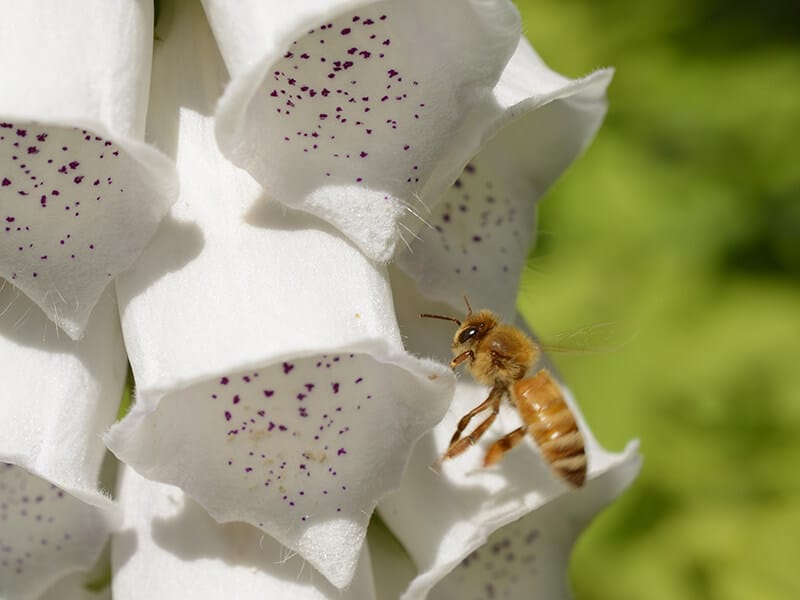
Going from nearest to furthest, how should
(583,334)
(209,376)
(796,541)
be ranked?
(209,376), (583,334), (796,541)

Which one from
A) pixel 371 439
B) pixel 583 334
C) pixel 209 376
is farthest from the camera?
pixel 583 334

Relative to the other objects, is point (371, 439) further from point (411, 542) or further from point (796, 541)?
point (796, 541)

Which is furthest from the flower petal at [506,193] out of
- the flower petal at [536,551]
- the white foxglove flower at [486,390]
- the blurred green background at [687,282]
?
the blurred green background at [687,282]

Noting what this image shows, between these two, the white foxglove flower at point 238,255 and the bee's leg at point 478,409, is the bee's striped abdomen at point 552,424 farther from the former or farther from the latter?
the white foxglove flower at point 238,255

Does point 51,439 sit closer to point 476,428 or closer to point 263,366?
point 263,366

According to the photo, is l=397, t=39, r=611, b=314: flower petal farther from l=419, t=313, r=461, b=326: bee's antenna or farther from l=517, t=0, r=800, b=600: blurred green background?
l=517, t=0, r=800, b=600: blurred green background

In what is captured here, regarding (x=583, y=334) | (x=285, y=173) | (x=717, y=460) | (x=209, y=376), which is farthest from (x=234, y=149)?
(x=717, y=460)
